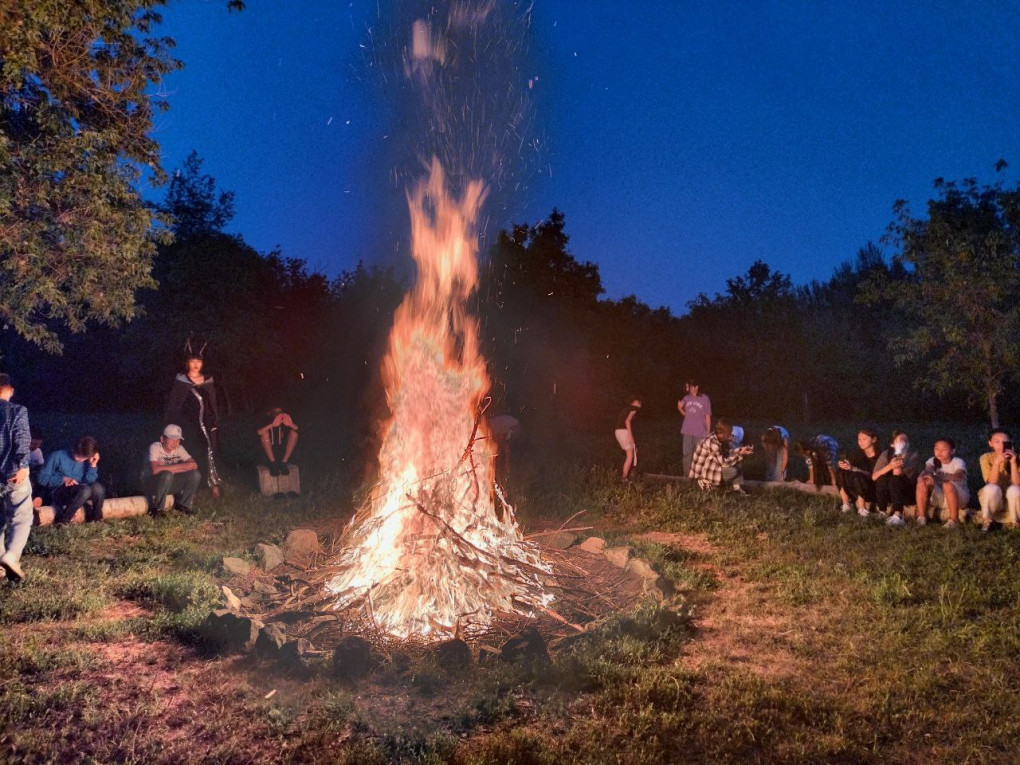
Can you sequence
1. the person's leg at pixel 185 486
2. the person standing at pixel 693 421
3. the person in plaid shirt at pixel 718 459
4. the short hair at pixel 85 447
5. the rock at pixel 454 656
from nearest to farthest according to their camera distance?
1. the rock at pixel 454 656
2. the short hair at pixel 85 447
3. the person's leg at pixel 185 486
4. the person in plaid shirt at pixel 718 459
5. the person standing at pixel 693 421

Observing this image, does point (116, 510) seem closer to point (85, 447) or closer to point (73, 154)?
point (85, 447)

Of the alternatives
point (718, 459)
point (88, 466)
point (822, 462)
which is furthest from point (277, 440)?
point (822, 462)

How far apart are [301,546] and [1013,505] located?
797 cm

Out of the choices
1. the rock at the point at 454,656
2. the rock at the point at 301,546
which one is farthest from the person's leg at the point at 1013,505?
the rock at the point at 301,546

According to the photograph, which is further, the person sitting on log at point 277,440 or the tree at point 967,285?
the tree at point 967,285

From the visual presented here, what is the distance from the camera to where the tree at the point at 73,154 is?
31.5ft

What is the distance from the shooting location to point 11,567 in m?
6.71

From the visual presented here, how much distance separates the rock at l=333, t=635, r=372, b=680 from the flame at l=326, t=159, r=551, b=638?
74cm

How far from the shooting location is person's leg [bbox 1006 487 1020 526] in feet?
27.5

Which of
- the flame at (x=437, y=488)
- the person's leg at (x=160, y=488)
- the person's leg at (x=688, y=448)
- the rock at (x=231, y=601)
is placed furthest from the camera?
the person's leg at (x=688, y=448)

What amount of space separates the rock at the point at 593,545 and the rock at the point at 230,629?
3874 mm

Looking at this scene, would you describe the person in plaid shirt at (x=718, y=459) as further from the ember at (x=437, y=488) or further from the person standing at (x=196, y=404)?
the person standing at (x=196, y=404)

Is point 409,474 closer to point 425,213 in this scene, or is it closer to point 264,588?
point 264,588

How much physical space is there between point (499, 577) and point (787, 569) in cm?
290
